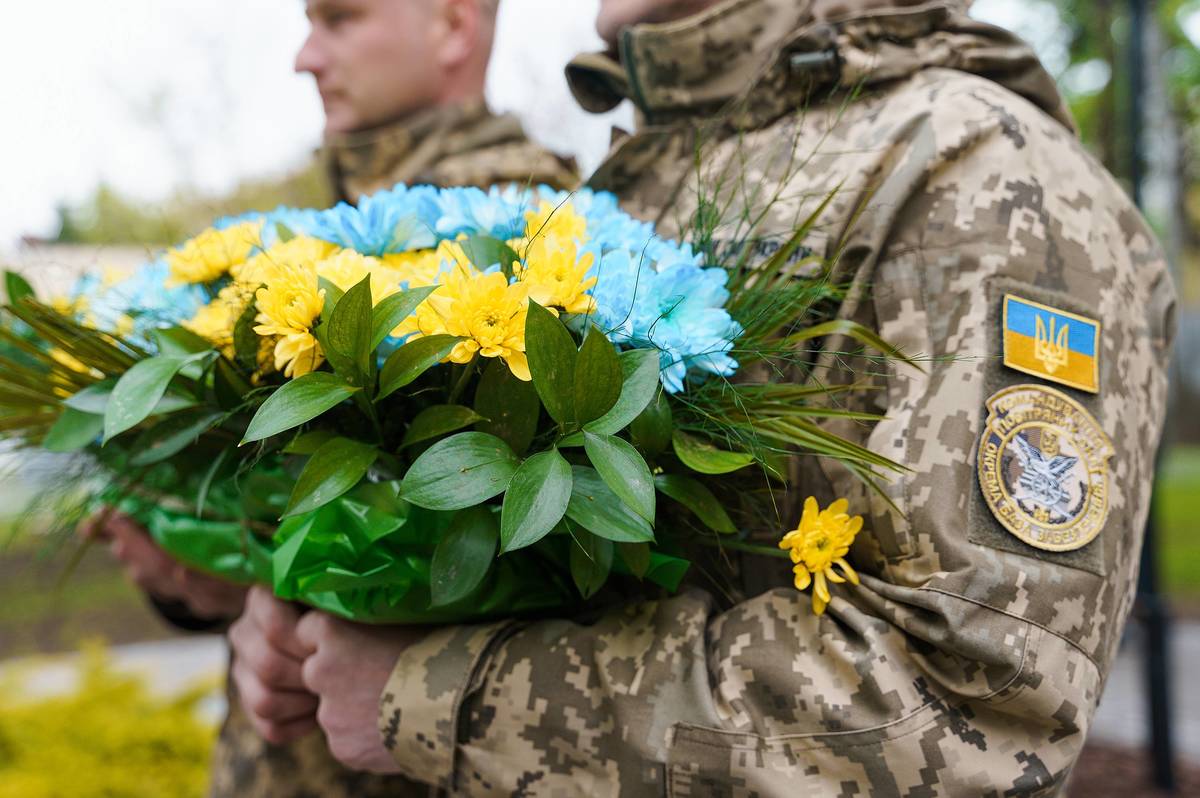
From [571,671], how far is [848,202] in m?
0.64

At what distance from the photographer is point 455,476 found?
95 cm

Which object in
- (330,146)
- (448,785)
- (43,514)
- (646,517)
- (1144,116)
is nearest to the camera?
(646,517)

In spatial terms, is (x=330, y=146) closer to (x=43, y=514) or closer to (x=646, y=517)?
(x=43, y=514)

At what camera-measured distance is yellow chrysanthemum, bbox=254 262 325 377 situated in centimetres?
105

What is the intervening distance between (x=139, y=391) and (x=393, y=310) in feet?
1.16

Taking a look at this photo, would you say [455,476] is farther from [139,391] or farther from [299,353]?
[139,391]

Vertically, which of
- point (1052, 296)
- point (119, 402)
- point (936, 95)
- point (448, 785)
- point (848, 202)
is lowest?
point (448, 785)

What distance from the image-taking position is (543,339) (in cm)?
95

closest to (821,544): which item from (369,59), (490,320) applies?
(490,320)

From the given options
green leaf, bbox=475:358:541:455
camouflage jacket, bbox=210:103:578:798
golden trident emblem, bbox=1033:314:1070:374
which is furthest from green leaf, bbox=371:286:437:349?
camouflage jacket, bbox=210:103:578:798

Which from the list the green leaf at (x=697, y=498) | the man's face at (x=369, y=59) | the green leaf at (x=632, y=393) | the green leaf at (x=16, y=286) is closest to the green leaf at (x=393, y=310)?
the green leaf at (x=632, y=393)

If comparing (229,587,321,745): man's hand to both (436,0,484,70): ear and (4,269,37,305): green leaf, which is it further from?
(436,0,484,70): ear

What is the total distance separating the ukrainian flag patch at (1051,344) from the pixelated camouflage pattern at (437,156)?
1201 mm

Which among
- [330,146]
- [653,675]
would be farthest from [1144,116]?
[653,675]
